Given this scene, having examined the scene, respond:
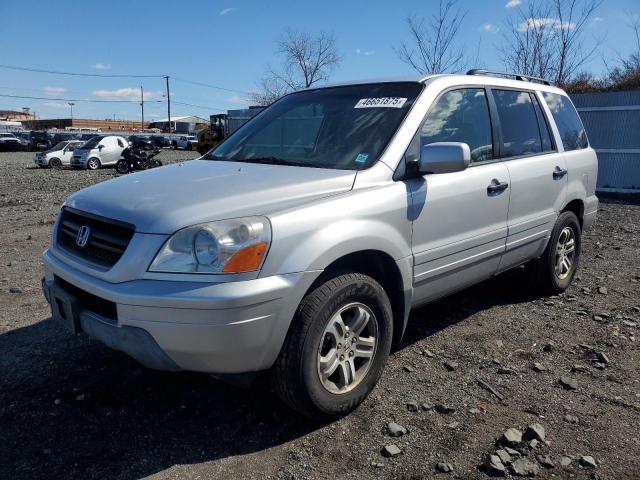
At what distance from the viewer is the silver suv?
7.64ft

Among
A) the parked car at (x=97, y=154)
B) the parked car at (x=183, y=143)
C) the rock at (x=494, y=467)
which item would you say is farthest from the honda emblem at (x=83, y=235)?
the parked car at (x=183, y=143)

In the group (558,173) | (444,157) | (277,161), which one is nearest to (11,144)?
(277,161)

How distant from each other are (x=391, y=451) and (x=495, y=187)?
1.99 meters

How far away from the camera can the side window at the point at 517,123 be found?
157 inches

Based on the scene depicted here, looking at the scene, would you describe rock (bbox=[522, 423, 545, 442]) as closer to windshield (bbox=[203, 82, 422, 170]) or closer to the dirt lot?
the dirt lot

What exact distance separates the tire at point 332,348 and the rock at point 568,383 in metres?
1.19

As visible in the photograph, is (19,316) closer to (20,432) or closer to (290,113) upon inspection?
(20,432)

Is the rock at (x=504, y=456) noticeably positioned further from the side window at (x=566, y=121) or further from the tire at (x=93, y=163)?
the tire at (x=93, y=163)

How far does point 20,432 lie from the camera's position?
9.01 ft

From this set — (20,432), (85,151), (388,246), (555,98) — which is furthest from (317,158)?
(85,151)

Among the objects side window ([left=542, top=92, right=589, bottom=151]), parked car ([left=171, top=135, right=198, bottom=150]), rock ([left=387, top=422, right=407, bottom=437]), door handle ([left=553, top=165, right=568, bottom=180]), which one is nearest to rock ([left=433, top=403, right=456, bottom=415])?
rock ([left=387, top=422, right=407, bottom=437])

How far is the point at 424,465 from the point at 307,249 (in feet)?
3.85

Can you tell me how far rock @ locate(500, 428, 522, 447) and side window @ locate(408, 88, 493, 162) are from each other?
1.63 metres

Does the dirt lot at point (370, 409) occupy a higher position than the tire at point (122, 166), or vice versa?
the tire at point (122, 166)
